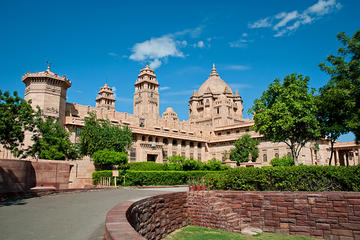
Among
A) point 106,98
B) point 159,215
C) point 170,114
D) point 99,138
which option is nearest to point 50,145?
point 99,138

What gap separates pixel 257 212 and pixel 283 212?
118 centimetres

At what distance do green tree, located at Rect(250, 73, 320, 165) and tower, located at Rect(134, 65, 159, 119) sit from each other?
41.7 metres

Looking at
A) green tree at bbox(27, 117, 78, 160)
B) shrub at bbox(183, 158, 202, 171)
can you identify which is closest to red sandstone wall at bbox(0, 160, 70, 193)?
green tree at bbox(27, 117, 78, 160)

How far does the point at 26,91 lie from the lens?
3256cm

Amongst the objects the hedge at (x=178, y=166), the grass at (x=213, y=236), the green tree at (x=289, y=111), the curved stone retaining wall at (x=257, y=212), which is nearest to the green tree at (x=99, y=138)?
the hedge at (x=178, y=166)

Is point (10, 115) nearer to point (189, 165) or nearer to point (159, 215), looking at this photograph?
point (159, 215)

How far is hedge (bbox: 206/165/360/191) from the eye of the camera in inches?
485

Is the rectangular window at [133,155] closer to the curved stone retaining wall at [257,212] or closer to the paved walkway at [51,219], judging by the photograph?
the curved stone retaining wall at [257,212]

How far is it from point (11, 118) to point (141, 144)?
2276 centimetres

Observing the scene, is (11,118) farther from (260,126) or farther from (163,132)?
(163,132)

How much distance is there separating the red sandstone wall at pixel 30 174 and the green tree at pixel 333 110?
61.6 feet

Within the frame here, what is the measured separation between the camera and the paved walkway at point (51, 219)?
20.3ft

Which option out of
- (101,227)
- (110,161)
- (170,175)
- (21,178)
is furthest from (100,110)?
(101,227)

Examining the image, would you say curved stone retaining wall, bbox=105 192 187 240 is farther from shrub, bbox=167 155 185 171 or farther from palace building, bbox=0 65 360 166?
palace building, bbox=0 65 360 166
